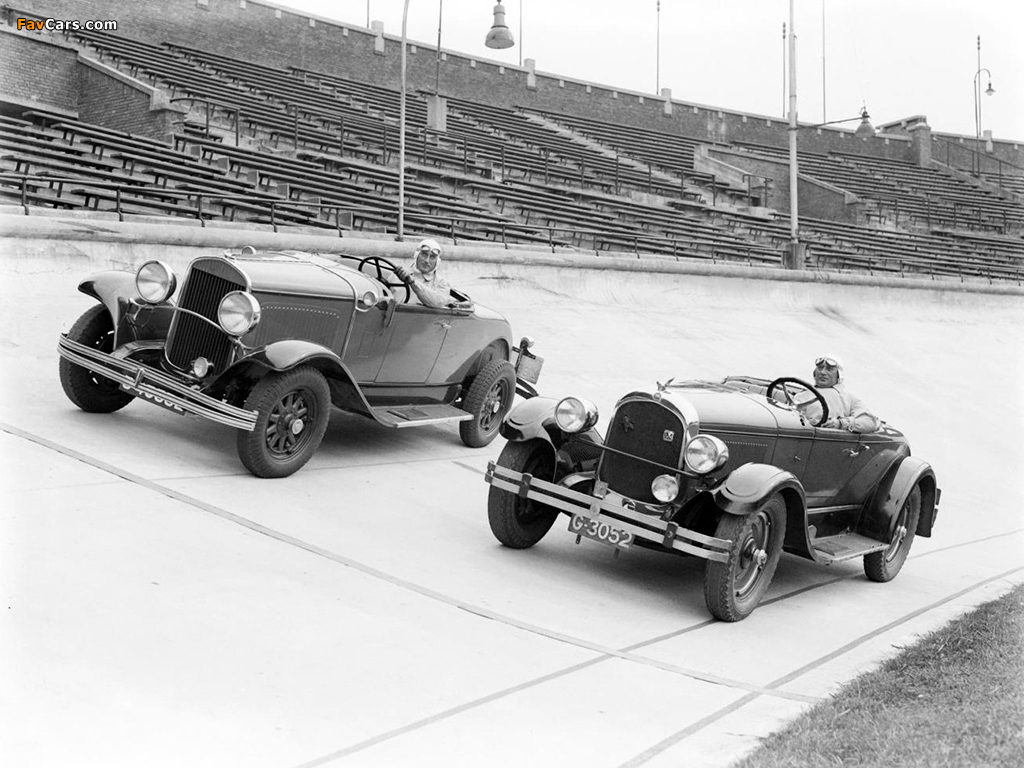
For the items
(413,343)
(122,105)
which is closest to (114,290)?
(413,343)

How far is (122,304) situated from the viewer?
24.6 ft

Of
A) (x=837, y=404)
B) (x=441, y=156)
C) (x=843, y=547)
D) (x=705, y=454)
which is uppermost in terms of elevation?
(x=441, y=156)

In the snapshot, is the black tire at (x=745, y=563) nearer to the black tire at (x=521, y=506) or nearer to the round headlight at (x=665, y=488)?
the round headlight at (x=665, y=488)

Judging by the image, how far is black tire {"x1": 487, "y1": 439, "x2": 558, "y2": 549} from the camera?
260 inches

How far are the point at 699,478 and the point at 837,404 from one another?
191 centimetres

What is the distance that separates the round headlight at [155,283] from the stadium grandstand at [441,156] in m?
6.73

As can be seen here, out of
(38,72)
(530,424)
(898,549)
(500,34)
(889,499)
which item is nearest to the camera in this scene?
(530,424)

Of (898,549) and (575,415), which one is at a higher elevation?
(575,415)

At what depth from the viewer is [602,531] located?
607cm

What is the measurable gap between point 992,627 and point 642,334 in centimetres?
1105

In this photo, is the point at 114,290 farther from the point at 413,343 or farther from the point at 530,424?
the point at 530,424

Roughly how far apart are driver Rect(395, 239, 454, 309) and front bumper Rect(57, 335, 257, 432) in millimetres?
A: 2015

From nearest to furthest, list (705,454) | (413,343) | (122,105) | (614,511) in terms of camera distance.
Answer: (705,454), (614,511), (413,343), (122,105)

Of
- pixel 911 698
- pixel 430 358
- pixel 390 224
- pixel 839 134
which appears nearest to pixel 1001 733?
pixel 911 698
